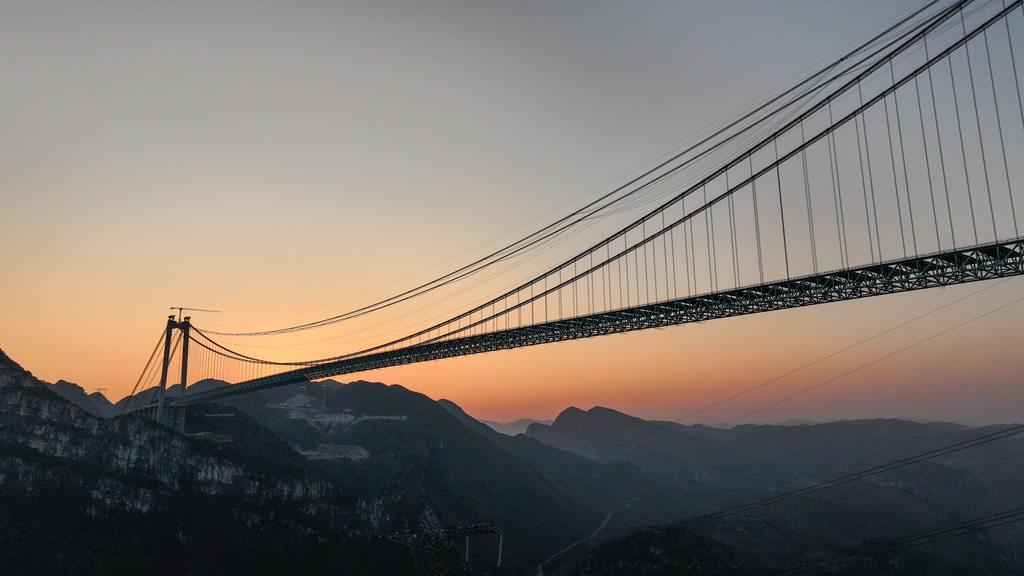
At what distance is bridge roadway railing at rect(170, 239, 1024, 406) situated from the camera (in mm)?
43406

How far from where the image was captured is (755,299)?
55.5 meters

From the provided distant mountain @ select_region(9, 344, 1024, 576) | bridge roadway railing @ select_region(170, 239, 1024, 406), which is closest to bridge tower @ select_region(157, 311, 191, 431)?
distant mountain @ select_region(9, 344, 1024, 576)

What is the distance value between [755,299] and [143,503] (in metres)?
86.5

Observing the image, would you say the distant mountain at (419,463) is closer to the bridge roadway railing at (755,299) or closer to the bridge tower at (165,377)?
the bridge tower at (165,377)

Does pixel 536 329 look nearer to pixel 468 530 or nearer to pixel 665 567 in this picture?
pixel 468 530


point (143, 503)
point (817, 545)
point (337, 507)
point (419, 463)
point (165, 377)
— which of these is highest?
point (165, 377)

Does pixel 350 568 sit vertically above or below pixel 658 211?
below

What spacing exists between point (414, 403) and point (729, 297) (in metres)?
144

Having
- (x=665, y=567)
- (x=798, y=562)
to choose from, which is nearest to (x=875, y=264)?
(x=665, y=567)

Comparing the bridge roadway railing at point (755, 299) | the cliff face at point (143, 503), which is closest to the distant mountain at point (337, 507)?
the cliff face at point (143, 503)

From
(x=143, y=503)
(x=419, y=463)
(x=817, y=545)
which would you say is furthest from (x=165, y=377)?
(x=817, y=545)

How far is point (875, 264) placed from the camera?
47781 mm

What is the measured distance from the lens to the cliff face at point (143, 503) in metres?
77.2

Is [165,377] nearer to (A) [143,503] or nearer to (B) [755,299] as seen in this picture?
(A) [143,503]
